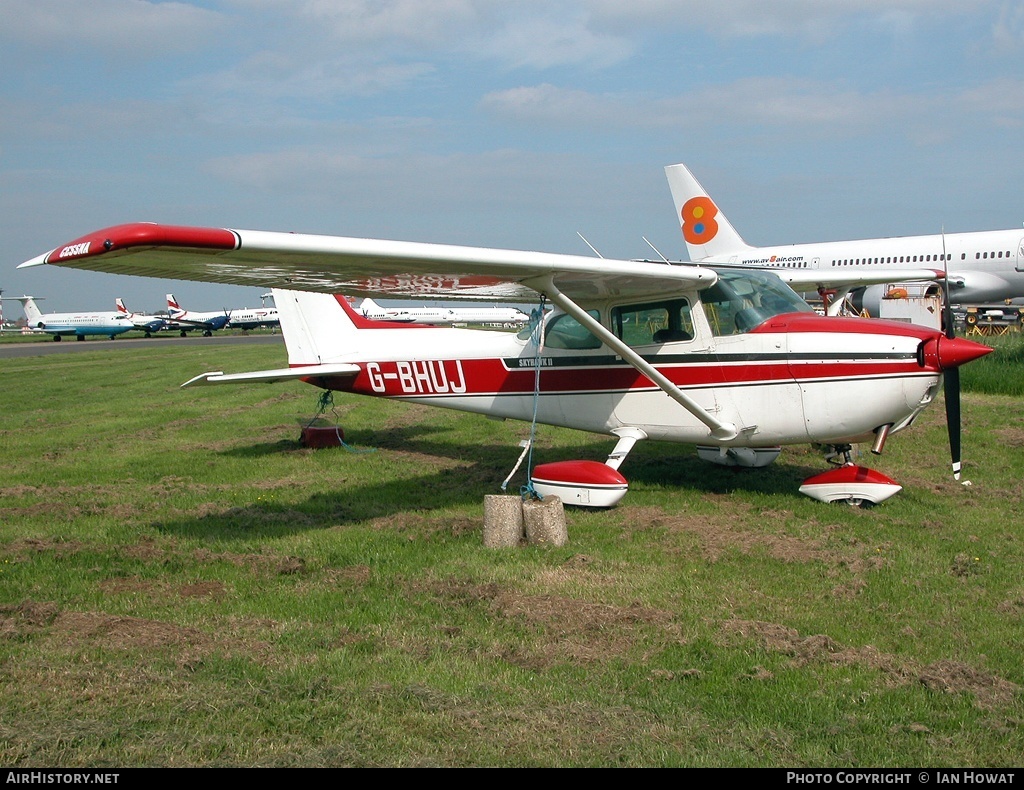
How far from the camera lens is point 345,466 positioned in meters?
10.0

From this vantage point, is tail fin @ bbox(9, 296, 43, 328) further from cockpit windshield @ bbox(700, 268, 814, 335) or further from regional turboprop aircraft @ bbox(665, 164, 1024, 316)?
cockpit windshield @ bbox(700, 268, 814, 335)

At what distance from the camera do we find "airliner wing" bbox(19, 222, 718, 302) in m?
4.76

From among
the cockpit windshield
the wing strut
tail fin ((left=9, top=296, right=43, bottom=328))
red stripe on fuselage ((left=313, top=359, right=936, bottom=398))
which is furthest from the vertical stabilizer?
tail fin ((left=9, top=296, right=43, bottom=328))

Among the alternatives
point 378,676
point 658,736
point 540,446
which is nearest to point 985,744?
point 658,736

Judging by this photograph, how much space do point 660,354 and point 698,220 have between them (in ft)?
76.7

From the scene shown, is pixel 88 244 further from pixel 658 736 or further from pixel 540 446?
pixel 540 446

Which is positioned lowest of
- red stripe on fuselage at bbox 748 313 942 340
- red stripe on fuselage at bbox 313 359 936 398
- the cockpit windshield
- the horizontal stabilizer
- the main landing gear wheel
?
the main landing gear wheel

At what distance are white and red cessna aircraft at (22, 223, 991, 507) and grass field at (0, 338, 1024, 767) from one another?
0.59 meters

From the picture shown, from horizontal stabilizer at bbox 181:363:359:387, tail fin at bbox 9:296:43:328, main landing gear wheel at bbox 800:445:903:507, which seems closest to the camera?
main landing gear wheel at bbox 800:445:903:507

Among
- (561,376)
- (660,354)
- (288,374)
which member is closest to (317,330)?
(288,374)

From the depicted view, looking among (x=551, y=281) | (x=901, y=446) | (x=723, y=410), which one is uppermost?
(x=551, y=281)

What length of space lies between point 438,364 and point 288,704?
6.52 metres

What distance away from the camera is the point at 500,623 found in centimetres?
481

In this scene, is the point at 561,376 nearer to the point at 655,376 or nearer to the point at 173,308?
the point at 655,376
